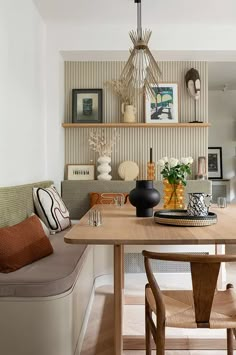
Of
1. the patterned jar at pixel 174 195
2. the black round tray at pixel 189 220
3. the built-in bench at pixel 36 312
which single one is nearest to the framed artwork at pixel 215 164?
the patterned jar at pixel 174 195

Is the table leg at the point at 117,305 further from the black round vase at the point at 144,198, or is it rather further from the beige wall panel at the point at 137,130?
the beige wall panel at the point at 137,130

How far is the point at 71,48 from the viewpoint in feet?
11.4

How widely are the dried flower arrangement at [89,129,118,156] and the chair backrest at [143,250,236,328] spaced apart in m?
2.48

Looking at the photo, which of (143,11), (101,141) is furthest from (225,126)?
(143,11)

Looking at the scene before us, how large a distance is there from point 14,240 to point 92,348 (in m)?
0.86

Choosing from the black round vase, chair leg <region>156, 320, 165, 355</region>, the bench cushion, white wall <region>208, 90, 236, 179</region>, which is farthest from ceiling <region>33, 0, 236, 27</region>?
white wall <region>208, 90, 236, 179</region>

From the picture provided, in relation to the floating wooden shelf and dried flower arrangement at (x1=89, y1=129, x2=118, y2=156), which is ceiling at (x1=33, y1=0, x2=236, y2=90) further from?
dried flower arrangement at (x1=89, y1=129, x2=118, y2=156)

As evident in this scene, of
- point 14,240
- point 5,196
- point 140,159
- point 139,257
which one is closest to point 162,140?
point 140,159

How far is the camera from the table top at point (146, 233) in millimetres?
1479

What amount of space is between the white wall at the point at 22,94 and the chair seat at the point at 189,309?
52.6 inches

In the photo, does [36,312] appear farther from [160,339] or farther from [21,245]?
[160,339]

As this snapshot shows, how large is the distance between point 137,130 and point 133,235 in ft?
7.59

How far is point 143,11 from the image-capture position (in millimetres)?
3178

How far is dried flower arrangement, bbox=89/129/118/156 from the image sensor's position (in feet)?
12.2
